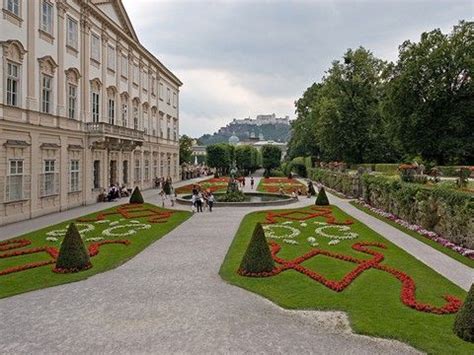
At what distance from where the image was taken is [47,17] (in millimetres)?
26234

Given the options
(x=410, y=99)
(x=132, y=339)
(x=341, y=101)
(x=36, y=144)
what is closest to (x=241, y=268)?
(x=132, y=339)

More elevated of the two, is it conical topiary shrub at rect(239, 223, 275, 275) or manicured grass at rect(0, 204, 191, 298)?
conical topiary shrub at rect(239, 223, 275, 275)

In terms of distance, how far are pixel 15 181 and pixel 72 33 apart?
1253 cm

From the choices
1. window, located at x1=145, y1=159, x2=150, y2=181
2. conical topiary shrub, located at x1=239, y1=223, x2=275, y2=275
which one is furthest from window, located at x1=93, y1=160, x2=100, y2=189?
conical topiary shrub, located at x1=239, y1=223, x2=275, y2=275

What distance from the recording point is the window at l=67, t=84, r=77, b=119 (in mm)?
29337

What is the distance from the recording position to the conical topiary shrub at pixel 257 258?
12.7 meters

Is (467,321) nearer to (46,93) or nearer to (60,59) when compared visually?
(46,93)

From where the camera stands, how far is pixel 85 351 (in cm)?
779

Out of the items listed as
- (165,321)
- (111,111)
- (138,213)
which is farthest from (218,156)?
(165,321)

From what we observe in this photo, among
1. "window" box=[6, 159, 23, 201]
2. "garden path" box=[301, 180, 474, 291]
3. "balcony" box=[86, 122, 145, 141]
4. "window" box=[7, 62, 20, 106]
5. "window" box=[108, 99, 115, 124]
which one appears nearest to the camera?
"garden path" box=[301, 180, 474, 291]

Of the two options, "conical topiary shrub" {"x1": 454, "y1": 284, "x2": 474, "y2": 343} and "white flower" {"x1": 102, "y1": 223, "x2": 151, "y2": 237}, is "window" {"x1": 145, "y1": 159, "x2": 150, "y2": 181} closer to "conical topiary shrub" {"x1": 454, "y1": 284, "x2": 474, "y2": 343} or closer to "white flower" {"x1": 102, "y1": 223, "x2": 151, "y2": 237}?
"white flower" {"x1": 102, "y1": 223, "x2": 151, "y2": 237}

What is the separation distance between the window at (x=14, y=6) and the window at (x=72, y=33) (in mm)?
5793

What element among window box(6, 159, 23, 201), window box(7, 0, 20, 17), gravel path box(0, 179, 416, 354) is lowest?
gravel path box(0, 179, 416, 354)

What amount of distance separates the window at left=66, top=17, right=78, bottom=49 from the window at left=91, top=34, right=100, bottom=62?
8.76 feet
